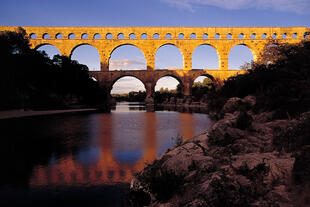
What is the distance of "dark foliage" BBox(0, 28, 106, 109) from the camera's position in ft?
63.0

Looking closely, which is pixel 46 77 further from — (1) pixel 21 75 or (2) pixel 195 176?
(2) pixel 195 176

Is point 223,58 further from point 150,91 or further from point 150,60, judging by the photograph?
point 150,91

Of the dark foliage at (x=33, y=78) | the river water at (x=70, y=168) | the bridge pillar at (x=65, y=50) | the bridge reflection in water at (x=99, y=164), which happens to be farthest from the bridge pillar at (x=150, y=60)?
the bridge reflection in water at (x=99, y=164)

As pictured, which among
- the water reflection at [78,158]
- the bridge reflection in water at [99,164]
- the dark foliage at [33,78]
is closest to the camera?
the bridge reflection in water at [99,164]

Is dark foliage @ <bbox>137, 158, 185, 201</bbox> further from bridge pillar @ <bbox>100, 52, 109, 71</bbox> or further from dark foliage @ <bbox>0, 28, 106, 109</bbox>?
bridge pillar @ <bbox>100, 52, 109, 71</bbox>

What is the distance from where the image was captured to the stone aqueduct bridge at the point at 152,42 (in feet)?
120

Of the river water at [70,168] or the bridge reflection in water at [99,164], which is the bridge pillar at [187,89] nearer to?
the river water at [70,168]

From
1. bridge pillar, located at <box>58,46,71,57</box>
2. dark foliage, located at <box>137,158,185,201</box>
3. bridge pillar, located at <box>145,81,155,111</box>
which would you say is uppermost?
bridge pillar, located at <box>58,46,71,57</box>

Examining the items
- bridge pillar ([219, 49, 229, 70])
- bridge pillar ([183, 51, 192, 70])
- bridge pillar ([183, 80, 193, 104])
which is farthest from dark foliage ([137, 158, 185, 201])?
bridge pillar ([219, 49, 229, 70])

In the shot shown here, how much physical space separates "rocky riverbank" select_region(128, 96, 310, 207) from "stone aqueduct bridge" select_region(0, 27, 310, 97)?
3274cm

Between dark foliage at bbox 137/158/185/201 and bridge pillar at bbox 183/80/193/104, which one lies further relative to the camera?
bridge pillar at bbox 183/80/193/104

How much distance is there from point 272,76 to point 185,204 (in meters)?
11.8

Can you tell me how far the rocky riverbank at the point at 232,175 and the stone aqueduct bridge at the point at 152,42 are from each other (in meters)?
32.7

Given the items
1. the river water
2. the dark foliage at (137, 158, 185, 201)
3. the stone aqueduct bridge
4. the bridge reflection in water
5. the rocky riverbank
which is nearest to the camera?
the rocky riverbank
